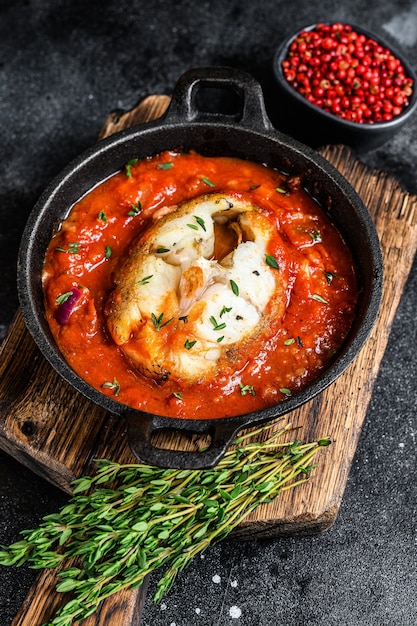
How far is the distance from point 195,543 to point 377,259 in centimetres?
159

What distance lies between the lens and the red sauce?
3631 mm

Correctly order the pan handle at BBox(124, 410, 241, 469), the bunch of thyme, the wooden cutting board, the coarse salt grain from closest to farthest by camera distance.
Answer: the pan handle at BBox(124, 410, 241, 469) → the bunch of thyme → the wooden cutting board → the coarse salt grain

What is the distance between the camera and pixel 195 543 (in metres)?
3.68

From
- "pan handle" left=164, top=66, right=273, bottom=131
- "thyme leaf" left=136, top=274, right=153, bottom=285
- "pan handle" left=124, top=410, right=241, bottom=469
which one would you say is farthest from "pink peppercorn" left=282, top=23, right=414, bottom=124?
"pan handle" left=124, top=410, right=241, bottom=469

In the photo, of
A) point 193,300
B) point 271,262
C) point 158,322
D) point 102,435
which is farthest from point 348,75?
point 102,435

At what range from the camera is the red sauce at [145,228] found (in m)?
3.63

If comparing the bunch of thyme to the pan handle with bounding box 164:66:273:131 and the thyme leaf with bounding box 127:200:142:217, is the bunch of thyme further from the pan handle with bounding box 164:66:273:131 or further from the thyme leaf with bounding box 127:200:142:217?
the pan handle with bounding box 164:66:273:131

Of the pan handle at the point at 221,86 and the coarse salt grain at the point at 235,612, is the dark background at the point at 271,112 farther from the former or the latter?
the pan handle at the point at 221,86

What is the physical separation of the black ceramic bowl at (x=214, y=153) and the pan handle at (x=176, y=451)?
29 centimetres

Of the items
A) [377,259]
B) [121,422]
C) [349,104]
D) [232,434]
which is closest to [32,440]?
[121,422]

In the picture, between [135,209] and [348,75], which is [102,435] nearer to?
[135,209]

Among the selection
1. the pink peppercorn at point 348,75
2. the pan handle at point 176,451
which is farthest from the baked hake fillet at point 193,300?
the pink peppercorn at point 348,75

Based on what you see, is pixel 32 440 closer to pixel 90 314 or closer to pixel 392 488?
pixel 90 314

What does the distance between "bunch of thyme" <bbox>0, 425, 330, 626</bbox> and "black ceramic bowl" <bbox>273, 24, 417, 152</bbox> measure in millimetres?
1933
